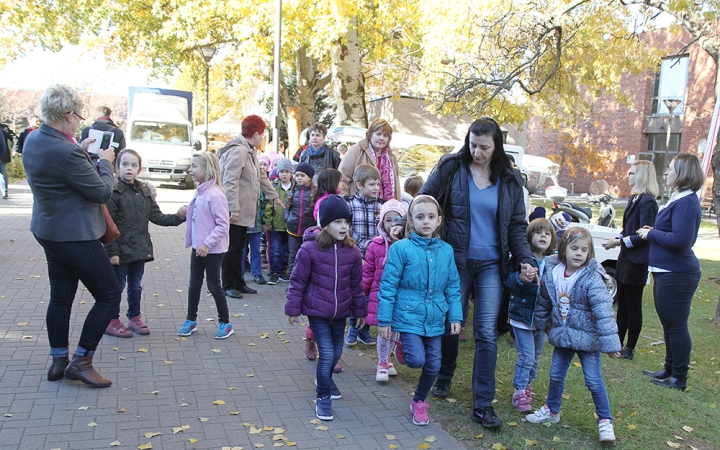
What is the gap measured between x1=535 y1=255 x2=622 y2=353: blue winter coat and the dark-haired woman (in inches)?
15.8

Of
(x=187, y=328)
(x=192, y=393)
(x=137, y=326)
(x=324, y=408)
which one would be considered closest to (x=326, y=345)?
(x=324, y=408)

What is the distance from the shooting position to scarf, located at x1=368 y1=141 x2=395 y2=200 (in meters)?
6.81

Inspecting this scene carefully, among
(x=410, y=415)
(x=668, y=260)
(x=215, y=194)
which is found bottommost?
(x=410, y=415)

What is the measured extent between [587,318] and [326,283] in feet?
5.88

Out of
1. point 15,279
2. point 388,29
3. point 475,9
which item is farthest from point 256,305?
point 388,29

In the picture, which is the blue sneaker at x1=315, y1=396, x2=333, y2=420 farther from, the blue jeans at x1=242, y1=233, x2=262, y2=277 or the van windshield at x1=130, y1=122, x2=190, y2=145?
the van windshield at x1=130, y1=122, x2=190, y2=145

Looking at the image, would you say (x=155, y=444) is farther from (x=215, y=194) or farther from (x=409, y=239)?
(x=215, y=194)

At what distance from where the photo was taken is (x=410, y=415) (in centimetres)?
455

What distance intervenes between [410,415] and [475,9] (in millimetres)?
12909

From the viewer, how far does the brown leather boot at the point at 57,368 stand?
4.73 metres

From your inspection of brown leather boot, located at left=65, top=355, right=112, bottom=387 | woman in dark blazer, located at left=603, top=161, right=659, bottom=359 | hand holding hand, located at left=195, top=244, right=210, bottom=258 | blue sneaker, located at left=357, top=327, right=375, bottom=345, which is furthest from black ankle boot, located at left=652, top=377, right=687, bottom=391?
brown leather boot, located at left=65, top=355, right=112, bottom=387

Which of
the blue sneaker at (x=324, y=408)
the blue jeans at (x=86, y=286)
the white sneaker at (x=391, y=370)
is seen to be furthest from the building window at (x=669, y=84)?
the blue jeans at (x=86, y=286)

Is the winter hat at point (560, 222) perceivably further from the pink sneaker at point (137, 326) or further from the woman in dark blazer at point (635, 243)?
the pink sneaker at point (137, 326)

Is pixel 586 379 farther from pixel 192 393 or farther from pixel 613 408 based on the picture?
pixel 192 393
